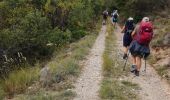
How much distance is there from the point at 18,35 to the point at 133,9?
26.3 metres

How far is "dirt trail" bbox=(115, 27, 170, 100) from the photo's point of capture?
12336 millimetres

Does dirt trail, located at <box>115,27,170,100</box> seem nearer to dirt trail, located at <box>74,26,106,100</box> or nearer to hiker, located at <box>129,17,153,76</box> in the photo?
hiker, located at <box>129,17,153,76</box>

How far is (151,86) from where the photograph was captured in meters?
13.6

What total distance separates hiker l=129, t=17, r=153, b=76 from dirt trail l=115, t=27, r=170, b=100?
1.75 ft

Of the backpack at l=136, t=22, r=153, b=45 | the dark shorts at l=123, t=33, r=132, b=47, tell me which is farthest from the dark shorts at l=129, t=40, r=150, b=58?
the dark shorts at l=123, t=33, r=132, b=47

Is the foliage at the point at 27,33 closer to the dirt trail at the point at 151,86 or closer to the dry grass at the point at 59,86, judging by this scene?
the dry grass at the point at 59,86

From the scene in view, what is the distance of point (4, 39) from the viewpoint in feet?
68.6

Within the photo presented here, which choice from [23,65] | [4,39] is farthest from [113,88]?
[4,39]

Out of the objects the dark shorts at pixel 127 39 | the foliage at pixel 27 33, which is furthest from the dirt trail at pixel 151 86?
the foliage at pixel 27 33

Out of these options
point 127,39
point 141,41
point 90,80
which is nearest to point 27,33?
point 127,39

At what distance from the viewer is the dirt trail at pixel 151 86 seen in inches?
486

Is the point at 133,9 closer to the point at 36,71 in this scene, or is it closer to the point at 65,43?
the point at 65,43

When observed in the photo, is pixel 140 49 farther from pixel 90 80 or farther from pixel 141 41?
pixel 90 80

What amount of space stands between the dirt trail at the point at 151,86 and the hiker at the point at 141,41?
0.53 m
